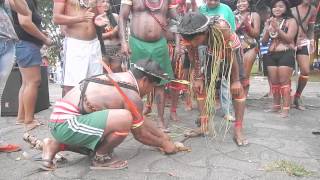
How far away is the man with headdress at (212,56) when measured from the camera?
385cm

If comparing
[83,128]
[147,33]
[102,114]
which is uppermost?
[147,33]

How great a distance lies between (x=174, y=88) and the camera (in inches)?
215

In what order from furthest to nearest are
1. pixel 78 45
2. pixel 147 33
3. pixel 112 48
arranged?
pixel 112 48 → pixel 147 33 → pixel 78 45

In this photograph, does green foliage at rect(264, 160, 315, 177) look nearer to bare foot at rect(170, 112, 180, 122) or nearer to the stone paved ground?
the stone paved ground

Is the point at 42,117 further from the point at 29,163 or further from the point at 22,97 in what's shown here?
the point at 29,163

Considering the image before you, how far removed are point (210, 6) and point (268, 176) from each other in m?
2.35

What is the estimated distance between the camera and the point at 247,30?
6.08 metres

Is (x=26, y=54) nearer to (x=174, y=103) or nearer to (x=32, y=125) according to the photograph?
(x=32, y=125)

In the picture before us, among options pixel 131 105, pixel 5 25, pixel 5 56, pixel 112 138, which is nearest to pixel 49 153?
pixel 112 138

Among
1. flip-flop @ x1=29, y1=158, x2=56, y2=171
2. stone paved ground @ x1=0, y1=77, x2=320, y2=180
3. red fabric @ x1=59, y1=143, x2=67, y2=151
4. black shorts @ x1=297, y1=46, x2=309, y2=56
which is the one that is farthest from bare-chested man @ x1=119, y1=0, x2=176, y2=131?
black shorts @ x1=297, y1=46, x2=309, y2=56

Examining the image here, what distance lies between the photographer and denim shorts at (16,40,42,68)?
4766mm

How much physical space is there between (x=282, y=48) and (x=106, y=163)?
11.5 feet

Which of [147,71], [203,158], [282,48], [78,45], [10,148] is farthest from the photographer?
[282,48]

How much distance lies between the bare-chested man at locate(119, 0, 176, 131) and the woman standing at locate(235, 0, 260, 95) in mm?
1526
